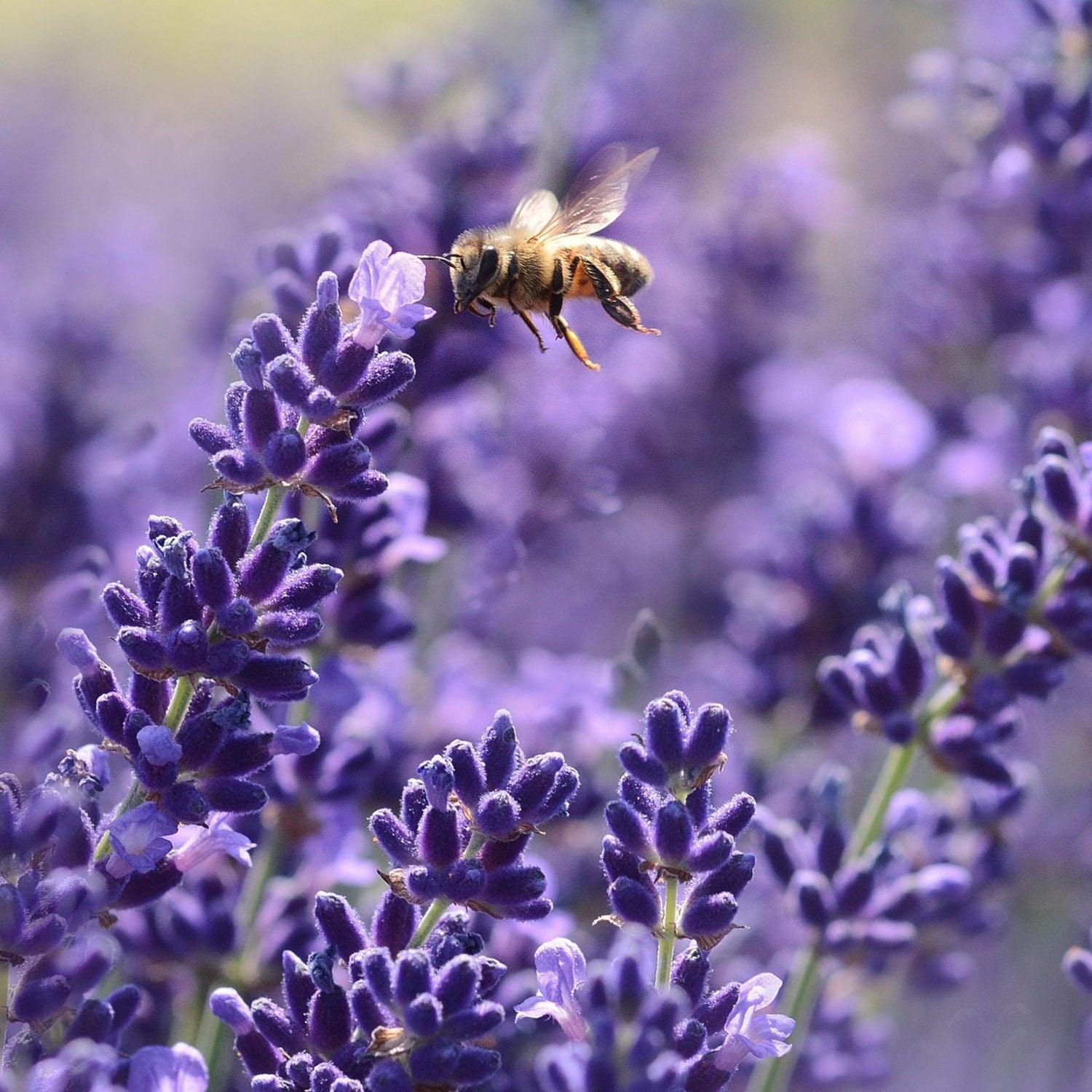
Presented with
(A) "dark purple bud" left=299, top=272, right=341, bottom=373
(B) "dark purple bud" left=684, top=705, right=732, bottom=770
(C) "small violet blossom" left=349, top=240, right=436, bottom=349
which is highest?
(C) "small violet blossom" left=349, top=240, right=436, bottom=349

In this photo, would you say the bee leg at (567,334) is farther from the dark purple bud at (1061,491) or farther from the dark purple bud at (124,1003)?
the dark purple bud at (124,1003)

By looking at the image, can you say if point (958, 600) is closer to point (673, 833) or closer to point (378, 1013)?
point (673, 833)

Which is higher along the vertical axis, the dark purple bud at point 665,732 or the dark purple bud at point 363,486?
the dark purple bud at point 363,486

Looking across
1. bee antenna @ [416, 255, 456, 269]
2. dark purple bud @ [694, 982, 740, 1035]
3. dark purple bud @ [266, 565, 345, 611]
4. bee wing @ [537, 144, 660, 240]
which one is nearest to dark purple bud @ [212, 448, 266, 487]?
dark purple bud @ [266, 565, 345, 611]

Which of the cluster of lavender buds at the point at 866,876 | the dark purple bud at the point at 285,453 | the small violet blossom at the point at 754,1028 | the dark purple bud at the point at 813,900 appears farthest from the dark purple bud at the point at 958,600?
the dark purple bud at the point at 285,453

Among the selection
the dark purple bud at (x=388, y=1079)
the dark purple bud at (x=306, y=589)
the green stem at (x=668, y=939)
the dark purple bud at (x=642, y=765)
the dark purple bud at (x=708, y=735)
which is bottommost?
the dark purple bud at (x=388, y=1079)

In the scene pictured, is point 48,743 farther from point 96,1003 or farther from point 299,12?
point 299,12

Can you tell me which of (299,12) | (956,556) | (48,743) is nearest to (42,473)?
(48,743)

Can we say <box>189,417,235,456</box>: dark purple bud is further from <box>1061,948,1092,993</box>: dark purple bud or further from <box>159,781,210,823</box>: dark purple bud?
<box>1061,948,1092,993</box>: dark purple bud

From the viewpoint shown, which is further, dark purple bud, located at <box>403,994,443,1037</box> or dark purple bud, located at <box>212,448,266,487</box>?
dark purple bud, located at <box>212,448,266,487</box>
